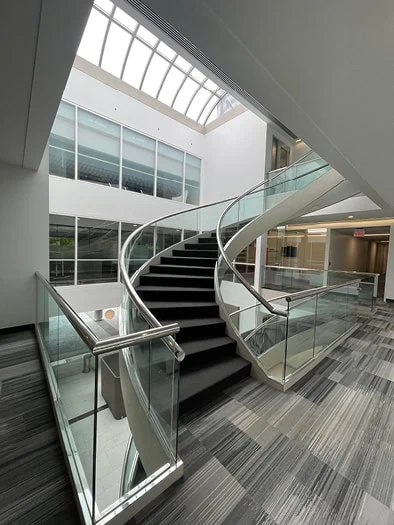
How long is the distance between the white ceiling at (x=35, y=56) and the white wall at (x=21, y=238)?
5.17ft

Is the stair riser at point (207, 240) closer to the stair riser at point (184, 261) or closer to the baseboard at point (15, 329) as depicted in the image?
the stair riser at point (184, 261)

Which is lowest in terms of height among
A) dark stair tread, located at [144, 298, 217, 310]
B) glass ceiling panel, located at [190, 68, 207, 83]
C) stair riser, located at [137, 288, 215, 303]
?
dark stair tread, located at [144, 298, 217, 310]

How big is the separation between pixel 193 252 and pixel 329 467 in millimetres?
4100

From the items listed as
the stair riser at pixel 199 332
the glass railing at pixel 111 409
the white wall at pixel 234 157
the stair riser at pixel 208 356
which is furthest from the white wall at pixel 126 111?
the stair riser at pixel 208 356

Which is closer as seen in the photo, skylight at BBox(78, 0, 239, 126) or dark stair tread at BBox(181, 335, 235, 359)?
dark stair tread at BBox(181, 335, 235, 359)

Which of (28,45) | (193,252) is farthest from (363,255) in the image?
(28,45)

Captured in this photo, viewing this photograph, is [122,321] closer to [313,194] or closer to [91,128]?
[313,194]

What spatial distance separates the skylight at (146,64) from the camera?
22.7 feet

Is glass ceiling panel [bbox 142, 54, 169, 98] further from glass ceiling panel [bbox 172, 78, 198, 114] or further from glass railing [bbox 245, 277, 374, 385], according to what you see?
glass railing [bbox 245, 277, 374, 385]

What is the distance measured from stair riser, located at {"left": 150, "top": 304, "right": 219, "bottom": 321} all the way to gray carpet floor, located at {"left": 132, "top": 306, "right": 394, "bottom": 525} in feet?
3.56

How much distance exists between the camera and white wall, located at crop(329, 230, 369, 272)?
34.7 ft

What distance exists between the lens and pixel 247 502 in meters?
1.53

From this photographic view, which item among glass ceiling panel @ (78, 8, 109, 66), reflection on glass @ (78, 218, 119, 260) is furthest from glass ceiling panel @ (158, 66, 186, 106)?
reflection on glass @ (78, 218, 119, 260)

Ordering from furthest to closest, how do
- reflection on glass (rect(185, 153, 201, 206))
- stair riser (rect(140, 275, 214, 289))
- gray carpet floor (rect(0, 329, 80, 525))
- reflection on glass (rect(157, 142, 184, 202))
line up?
1. reflection on glass (rect(185, 153, 201, 206))
2. reflection on glass (rect(157, 142, 184, 202))
3. stair riser (rect(140, 275, 214, 289))
4. gray carpet floor (rect(0, 329, 80, 525))
